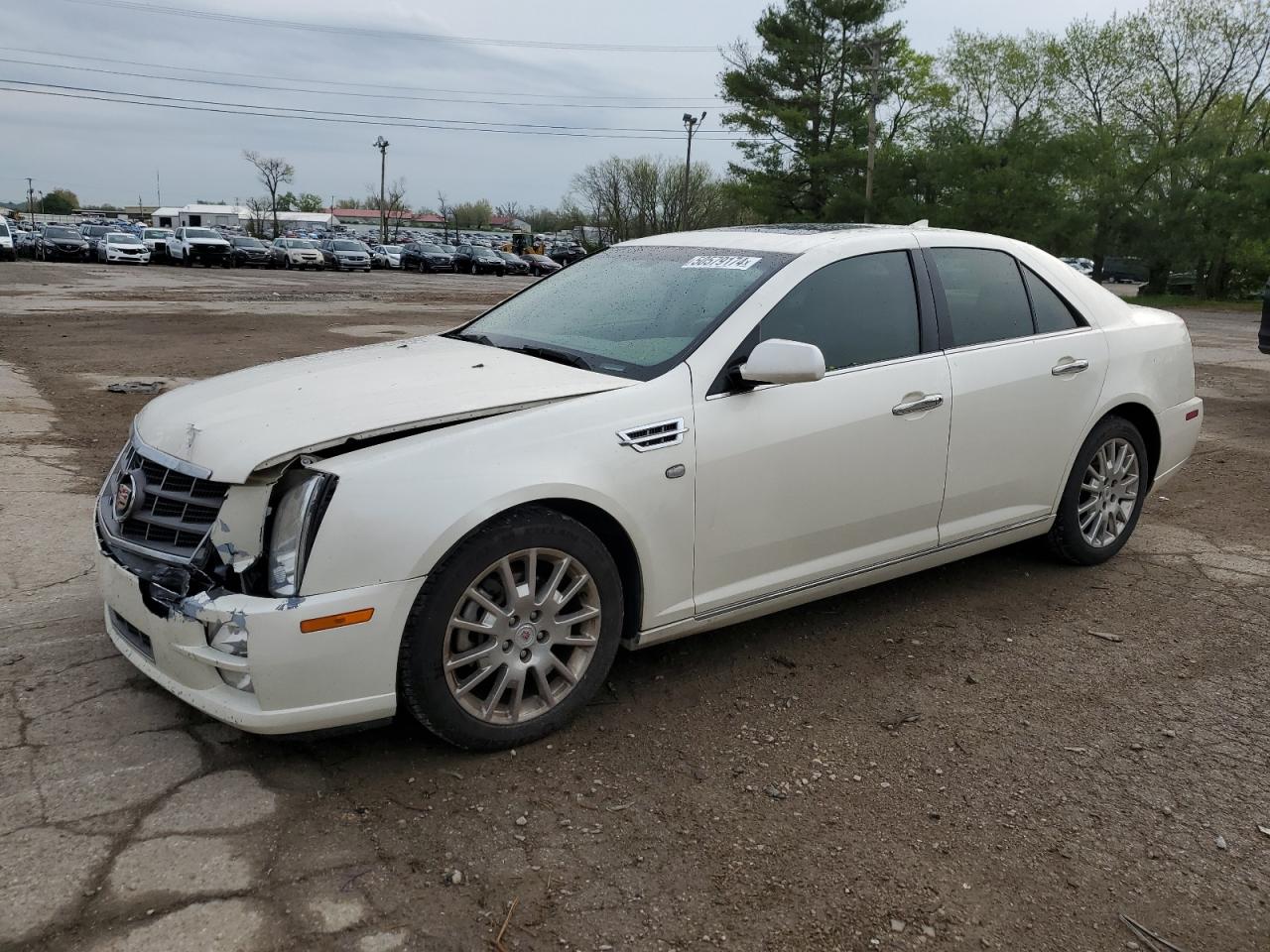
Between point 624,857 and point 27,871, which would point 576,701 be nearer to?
point 624,857

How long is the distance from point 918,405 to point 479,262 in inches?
1939

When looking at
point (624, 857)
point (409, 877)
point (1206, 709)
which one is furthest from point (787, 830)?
A: point (1206, 709)

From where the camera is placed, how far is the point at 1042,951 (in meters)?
2.37

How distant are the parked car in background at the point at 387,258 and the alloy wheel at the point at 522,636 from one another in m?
52.5

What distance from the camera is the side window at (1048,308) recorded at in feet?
14.9

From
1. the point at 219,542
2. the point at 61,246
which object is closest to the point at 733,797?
the point at 219,542

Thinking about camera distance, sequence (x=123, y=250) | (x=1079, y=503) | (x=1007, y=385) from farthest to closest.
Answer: (x=123, y=250) → (x=1079, y=503) → (x=1007, y=385)

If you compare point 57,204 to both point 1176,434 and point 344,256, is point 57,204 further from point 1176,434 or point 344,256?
point 1176,434

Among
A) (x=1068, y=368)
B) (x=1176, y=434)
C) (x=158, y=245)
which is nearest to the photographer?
(x=1068, y=368)

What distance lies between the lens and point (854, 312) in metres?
3.91

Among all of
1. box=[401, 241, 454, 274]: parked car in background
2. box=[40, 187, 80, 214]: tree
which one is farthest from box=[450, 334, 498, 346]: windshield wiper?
box=[40, 187, 80, 214]: tree

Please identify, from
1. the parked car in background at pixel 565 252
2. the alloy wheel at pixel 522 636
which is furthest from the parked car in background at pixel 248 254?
the alloy wheel at pixel 522 636

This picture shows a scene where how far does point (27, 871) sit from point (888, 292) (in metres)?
3.38

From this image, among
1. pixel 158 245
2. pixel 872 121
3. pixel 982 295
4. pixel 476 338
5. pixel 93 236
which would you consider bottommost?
pixel 476 338
